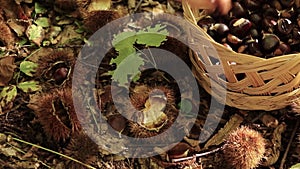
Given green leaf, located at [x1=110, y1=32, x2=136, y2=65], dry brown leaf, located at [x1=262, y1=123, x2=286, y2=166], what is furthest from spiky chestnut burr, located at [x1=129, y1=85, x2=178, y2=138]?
dry brown leaf, located at [x1=262, y1=123, x2=286, y2=166]

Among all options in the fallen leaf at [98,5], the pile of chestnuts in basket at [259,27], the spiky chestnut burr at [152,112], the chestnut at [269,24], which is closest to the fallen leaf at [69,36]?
the fallen leaf at [98,5]

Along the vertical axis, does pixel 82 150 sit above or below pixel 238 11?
below

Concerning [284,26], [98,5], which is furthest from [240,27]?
[98,5]

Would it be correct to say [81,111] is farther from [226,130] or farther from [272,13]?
[272,13]

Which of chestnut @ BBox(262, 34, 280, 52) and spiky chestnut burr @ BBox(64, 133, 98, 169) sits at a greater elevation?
chestnut @ BBox(262, 34, 280, 52)

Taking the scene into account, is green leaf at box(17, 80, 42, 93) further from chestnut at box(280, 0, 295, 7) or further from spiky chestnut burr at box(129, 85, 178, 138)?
chestnut at box(280, 0, 295, 7)

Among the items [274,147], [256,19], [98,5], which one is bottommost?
[274,147]
